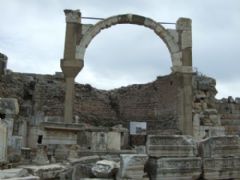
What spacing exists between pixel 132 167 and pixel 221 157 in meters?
1.56

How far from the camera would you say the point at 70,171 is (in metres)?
5.02

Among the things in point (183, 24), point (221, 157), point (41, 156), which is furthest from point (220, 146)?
point (183, 24)

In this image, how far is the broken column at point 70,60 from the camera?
12.7 meters

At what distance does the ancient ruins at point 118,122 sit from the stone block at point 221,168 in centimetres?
1

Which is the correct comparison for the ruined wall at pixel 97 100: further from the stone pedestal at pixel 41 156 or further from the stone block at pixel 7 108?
the stone block at pixel 7 108

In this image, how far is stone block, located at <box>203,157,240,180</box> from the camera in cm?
519

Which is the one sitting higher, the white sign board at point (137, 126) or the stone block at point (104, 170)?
the white sign board at point (137, 126)

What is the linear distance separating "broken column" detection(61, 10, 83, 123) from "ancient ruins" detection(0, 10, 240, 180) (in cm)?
4

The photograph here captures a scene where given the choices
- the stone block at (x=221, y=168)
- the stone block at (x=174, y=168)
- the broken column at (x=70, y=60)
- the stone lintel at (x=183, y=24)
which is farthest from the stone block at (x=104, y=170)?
the stone lintel at (x=183, y=24)

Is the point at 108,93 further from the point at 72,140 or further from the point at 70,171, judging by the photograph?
the point at 70,171

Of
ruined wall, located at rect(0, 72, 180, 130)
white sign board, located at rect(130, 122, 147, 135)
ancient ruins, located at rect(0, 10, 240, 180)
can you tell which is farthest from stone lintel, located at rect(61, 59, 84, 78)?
white sign board, located at rect(130, 122, 147, 135)

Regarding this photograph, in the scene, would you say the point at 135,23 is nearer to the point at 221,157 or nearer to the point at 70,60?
the point at 70,60

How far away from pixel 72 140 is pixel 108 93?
10.7m

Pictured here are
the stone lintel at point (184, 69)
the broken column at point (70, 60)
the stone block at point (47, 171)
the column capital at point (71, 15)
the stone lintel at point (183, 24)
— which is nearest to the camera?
the stone block at point (47, 171)
